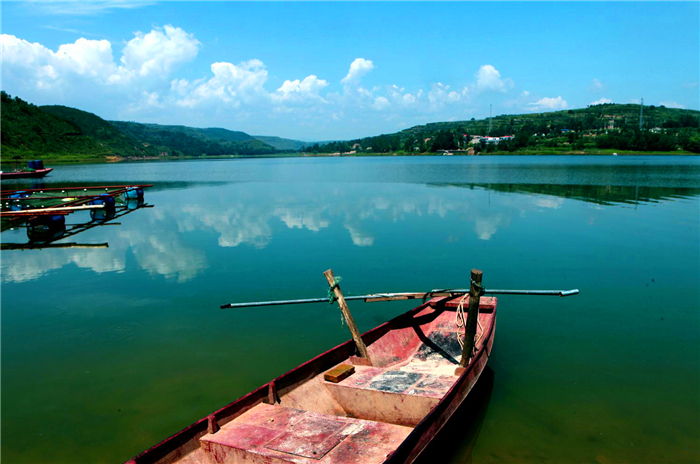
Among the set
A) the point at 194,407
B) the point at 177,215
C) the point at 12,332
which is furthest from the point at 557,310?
the point at 177,215

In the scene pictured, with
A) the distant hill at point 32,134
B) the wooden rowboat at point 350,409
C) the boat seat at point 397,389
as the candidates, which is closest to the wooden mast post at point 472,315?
the wooden rowboat at point 350,409

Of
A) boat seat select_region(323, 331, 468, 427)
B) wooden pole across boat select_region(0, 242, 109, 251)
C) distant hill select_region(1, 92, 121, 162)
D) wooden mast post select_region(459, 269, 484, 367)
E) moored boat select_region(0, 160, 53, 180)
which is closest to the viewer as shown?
boat seat select_region(323, 331, 468, 427)

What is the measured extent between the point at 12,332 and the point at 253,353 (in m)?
8.42

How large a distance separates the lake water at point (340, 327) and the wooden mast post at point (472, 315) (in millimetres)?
963

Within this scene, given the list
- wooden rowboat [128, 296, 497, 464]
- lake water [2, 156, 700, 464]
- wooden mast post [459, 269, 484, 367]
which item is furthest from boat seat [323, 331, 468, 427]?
lake water [2, 156, 700, 464]

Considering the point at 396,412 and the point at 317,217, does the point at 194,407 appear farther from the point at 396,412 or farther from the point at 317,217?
the point at 317,217

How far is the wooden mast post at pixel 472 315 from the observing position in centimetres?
1194

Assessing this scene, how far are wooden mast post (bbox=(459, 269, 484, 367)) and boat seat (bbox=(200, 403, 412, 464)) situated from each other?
11.0 ft

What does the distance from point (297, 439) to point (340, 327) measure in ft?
24.0

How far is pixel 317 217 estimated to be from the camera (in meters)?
37.2

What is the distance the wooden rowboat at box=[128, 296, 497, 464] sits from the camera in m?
8.13

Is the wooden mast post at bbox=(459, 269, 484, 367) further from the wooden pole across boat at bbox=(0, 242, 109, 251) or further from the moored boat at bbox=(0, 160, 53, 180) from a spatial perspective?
the moored boat at bbox=(0, 160, 53, 180)

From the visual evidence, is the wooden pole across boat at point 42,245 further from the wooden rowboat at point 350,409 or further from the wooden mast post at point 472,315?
the wooden mast post at point 472,315

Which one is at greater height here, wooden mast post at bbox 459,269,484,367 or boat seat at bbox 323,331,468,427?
wooden mast post at bbox 459,269,484,367
